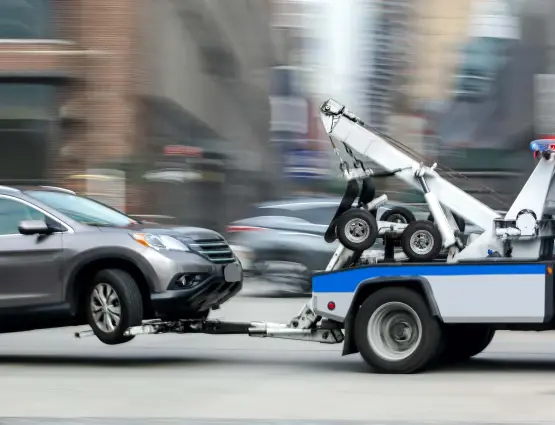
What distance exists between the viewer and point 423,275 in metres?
9.74

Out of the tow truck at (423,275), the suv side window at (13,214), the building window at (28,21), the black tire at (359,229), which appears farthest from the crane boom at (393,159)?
the building window at (28,21)

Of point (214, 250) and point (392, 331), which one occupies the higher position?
point (214, 250)

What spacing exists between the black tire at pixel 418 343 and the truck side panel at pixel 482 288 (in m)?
0.12

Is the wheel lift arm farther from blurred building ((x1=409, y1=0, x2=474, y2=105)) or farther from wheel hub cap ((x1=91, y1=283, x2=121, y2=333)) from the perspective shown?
blurred building ((x1=409, y1=0, x2=474, y2=105))

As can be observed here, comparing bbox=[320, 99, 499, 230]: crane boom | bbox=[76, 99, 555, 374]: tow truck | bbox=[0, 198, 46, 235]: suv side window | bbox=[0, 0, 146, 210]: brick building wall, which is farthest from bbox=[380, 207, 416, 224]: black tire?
bbox=[0, 0, 146, 210]: brick building wall

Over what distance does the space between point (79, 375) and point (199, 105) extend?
96.0 ft

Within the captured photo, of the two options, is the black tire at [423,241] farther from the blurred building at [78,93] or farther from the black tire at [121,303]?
the blurred building at [78,93]

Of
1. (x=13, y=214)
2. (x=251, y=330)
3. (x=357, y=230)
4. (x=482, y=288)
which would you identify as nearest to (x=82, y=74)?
(x=13, y=214)

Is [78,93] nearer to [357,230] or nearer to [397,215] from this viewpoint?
[397,215]

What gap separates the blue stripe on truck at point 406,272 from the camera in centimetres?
945

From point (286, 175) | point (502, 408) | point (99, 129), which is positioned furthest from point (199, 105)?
point (502, 408)

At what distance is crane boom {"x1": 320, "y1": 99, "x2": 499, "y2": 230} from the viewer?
33.5ft

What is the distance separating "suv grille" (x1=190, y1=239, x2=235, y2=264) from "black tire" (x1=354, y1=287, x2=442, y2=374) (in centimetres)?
183

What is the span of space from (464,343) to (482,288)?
4.70ft
